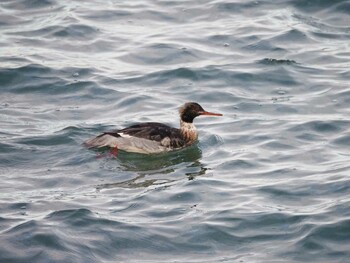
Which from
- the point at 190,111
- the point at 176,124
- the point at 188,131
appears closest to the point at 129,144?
the point at 188,131

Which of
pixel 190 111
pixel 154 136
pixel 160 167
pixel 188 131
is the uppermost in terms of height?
pixel 190 111

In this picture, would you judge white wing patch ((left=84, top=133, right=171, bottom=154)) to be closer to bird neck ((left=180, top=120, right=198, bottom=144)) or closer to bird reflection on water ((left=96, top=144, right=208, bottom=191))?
bird reflection on water ((left=96, top=144, right=208, bottom=191))

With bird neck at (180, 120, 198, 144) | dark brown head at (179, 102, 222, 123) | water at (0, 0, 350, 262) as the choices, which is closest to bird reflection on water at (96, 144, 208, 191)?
water at (0, 0, 350, 262)

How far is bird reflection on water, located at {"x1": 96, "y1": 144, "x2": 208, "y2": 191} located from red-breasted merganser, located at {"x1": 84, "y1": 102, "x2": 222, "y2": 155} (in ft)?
0.41

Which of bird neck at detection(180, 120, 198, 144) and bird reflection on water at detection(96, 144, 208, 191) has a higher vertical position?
bird neck at detection(180, 120, 198, 144)

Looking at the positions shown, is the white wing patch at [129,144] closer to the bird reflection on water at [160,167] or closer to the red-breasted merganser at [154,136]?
the red-breasted merganser at [154,136]

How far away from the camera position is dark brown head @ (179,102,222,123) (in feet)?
50.2

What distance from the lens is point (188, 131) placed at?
15.4 m

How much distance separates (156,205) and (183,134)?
3.09m

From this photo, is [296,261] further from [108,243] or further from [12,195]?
[12,195]

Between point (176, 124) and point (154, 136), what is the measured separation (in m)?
1.49

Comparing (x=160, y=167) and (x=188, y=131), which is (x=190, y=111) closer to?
(x=188, y=131)

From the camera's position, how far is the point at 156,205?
12398 millimetres

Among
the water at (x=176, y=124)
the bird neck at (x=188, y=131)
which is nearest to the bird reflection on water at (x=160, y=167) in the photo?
the water at (x=176, y=124)
